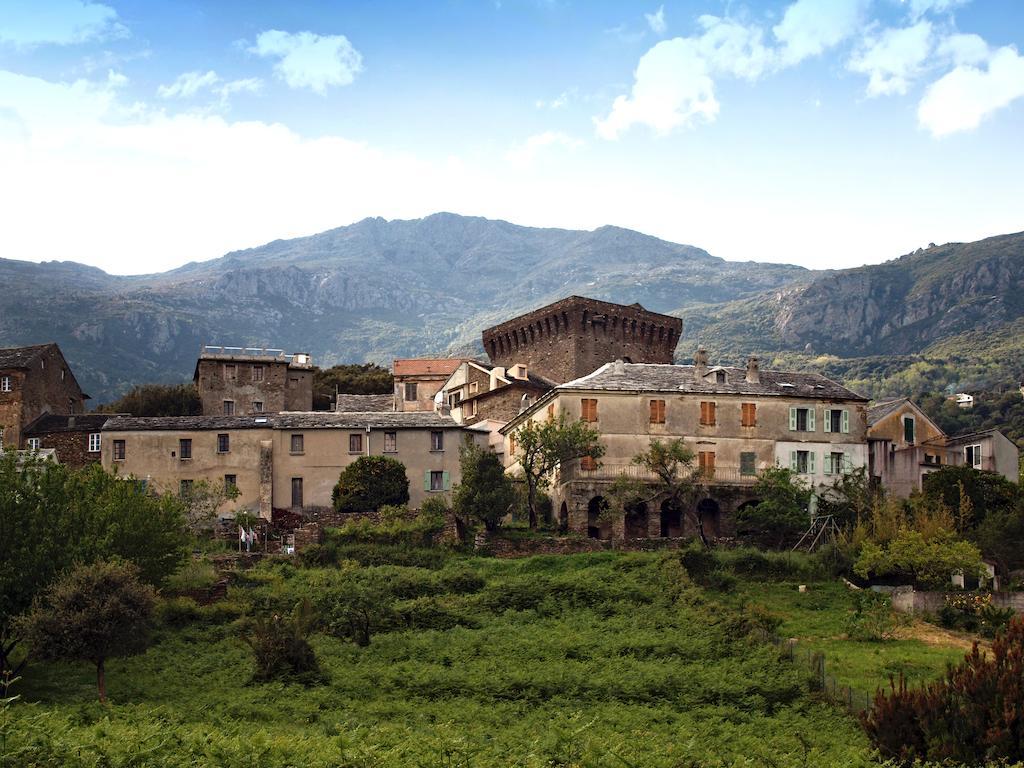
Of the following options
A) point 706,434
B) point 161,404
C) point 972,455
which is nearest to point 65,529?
point 706,434

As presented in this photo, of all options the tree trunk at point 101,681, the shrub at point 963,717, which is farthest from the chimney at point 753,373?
the shrub at point 963,717

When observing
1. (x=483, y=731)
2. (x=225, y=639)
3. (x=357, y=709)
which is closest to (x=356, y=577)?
(x=225, y=639)

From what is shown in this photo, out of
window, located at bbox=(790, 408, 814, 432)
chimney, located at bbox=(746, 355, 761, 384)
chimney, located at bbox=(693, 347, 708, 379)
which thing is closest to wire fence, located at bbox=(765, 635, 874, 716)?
window, located at bbox=(790, 408, 814, 432)

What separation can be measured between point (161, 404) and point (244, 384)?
Result: 350 inches

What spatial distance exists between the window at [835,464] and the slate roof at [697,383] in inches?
128

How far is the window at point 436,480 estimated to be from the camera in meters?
80.0

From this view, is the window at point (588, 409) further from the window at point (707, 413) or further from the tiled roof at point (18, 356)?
the tiled roof at point (18, 356)

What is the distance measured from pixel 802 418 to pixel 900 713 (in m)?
42.1

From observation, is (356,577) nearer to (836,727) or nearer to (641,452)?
(641,452)

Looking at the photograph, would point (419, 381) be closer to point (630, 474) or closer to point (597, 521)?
point (630, 474)

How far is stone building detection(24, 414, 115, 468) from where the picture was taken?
8531 cm

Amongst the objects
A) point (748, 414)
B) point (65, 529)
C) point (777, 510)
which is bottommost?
point (777, 510)

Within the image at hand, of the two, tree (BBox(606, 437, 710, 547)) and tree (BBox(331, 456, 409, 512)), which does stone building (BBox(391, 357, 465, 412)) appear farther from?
tree (BBox(606, 437, 710, 547))

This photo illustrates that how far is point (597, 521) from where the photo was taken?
74.2 meters
